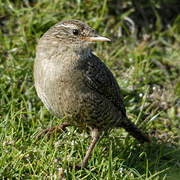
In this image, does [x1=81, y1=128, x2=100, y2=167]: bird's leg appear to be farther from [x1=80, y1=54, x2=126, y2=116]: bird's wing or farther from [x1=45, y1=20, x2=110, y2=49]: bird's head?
[x1=45, y1=20, x2=110, y2=49]: bird's head

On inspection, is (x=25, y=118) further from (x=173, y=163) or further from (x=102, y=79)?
(x=173, y=163)

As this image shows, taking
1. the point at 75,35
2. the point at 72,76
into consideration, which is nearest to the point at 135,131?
the point at 72,76

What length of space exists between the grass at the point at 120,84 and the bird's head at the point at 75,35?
852 mm

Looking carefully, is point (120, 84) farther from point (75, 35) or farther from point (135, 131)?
point (75, 35)

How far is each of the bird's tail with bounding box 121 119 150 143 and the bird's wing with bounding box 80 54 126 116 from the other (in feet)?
0.62

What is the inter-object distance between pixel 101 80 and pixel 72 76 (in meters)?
0.52

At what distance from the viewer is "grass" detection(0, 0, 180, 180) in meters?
3.91

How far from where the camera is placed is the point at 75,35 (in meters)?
4.11

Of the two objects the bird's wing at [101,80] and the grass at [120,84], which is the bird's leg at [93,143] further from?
the bird's wing at [101,80]

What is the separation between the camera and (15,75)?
5219 millimetres

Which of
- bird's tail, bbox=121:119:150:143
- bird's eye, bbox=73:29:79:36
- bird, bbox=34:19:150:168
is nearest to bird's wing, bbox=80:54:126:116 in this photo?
bird, bbox=34:19:150:168

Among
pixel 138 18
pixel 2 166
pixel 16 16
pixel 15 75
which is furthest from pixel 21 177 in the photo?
pixel 138 18

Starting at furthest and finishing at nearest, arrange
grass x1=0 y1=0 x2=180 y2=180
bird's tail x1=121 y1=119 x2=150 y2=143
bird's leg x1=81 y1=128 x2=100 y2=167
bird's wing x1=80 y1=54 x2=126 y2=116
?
bird's tail x1=121 y1=119 x2=150 y2=143 < bird's wing x1=80 y1=54 x2=126 y2=116 < bird's leg x1=81 y1=128 x2=100 y2=167 < grass x1=0 y1=0 x2=180 y2=180

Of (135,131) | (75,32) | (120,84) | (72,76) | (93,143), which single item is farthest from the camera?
(120,84)
